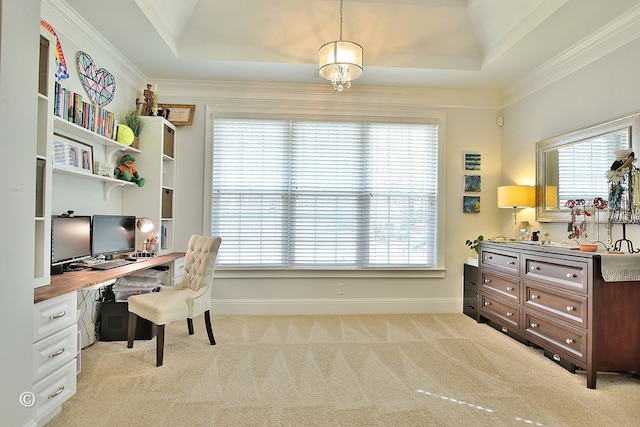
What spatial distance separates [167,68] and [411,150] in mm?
2966

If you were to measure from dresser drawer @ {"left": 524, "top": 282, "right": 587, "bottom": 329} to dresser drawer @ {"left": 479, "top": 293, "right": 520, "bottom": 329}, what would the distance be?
0.21 metres

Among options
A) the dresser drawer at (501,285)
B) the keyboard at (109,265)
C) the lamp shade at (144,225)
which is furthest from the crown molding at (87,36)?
the dresser drawer at (501,285)

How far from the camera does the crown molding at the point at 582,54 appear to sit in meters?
2.75

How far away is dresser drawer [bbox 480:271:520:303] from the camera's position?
3.27 m

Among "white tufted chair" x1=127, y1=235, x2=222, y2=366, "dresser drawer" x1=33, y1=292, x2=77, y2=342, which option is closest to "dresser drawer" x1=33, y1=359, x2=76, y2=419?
"dresser drawer" x1=33, y1=292, x2=77, y2=342

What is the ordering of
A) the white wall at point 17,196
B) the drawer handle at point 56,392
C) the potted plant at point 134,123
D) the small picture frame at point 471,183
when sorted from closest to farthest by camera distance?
the white wall at point 17,196
the drawer handle at point 56,392
the potted plant at point 134,123
the small picture frame at point 471,183

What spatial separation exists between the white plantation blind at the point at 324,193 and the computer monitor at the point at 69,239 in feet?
4.79

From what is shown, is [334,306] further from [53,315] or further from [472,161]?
[53,315]

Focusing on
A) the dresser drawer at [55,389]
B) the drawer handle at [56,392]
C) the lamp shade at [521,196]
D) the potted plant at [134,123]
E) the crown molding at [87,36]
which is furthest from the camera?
the lamp shade at [521,196]

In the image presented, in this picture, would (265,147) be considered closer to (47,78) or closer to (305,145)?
(305,145)

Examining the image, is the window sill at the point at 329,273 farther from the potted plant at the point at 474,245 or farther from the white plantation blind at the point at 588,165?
the white plantation blind at the point at 588,165

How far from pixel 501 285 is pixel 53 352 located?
366cm

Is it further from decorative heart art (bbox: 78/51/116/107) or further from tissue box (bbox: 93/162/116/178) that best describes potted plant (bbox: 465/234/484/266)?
decorative heart art (bbox: 78/51/116/107)

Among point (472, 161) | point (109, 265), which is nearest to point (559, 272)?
point (472, 161)
